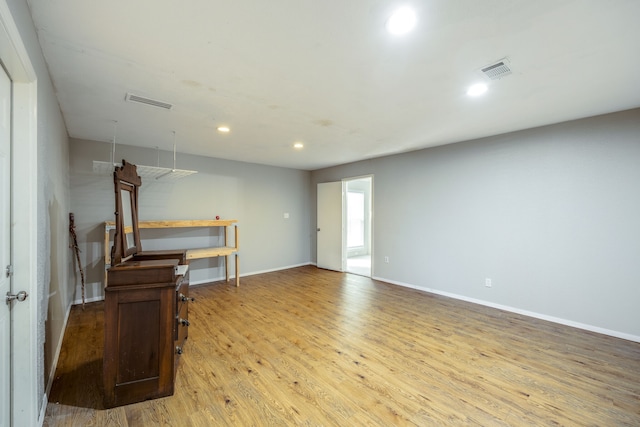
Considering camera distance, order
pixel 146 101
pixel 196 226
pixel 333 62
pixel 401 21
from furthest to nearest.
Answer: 1. pixel 196 226
2. pixel 146 101
3. pixel 333 62
4. pixel 401 21

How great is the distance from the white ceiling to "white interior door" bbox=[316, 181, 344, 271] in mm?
2784

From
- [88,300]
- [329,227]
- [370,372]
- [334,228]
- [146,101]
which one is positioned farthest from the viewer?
[329,227]

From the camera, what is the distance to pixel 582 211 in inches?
123

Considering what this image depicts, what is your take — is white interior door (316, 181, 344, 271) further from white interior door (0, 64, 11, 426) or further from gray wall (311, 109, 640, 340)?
white interior door (0, 64, 11, 426)

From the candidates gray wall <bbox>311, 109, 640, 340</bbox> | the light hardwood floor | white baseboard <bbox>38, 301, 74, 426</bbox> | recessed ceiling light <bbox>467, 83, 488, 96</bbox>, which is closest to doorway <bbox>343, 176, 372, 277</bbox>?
gray wall <bbox>311, 109, 640, 340</bbox>

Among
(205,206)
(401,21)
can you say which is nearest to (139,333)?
(401,21)

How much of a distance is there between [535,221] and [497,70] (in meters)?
2.30

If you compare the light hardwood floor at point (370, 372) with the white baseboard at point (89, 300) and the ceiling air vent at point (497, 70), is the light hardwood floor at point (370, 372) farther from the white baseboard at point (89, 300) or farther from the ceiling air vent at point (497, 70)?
the ceiling air vent at point (497, 70)

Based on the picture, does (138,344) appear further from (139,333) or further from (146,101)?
(146,101)

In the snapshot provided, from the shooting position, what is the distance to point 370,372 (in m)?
2.26

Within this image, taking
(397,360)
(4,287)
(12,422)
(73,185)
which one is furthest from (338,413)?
(73,185)

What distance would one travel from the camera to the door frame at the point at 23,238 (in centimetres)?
137

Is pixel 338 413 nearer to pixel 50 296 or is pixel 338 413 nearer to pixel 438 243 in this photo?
pixel 50 296

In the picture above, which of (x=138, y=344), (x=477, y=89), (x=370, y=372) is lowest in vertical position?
(x=370, y=372)
